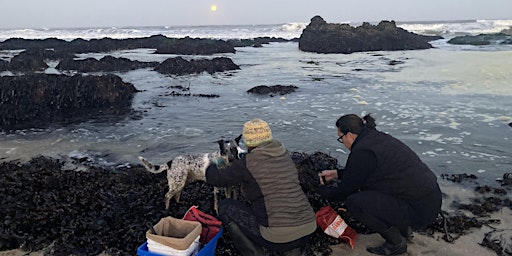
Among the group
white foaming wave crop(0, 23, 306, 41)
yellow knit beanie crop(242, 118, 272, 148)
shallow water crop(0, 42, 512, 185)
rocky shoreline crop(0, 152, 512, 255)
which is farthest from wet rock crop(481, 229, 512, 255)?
white foaming wave crop(0, 23, 306, 41)

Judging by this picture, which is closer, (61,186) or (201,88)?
(61,186)

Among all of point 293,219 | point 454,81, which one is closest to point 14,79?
point 293,219

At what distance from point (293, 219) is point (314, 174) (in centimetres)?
177

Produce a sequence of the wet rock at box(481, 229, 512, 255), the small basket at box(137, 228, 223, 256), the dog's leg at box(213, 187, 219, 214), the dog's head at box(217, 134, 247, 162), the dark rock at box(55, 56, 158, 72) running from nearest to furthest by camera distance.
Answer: the small basket at box(137, 228, 223, 256), the wet rock at box(481, 229, 512, 255), the dog's head at box(217, 134, 247, 162), the dog's leg at box(213, 187, 219, 214), the dark rock at box(55, 56, 158, 72)

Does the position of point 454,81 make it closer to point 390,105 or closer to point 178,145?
point 390,105

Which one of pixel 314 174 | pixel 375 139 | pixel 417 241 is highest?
pixel 375 139

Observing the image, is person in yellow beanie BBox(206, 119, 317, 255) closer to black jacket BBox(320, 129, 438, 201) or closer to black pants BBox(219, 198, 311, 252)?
black pants BBox(219, 198, 311, 252)

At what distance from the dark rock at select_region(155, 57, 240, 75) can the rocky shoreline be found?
15391mm

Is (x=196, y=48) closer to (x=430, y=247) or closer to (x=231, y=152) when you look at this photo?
(x=231, y=152)

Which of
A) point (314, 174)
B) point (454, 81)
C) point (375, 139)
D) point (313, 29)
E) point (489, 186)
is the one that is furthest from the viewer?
point (313, 29)

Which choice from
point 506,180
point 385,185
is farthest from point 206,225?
point 506,180

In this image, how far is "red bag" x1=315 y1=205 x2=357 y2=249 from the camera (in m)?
4.91

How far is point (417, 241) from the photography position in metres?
5.06

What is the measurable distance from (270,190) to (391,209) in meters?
1.40
